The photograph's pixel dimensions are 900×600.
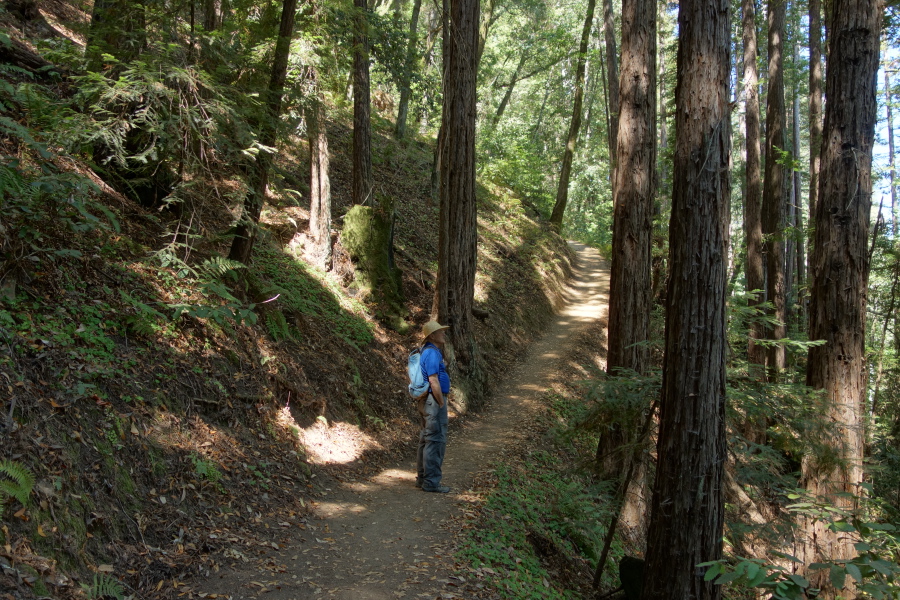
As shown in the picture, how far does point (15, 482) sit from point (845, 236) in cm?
848

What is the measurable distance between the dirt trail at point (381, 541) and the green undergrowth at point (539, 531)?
1.22 feet

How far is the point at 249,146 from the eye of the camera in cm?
709

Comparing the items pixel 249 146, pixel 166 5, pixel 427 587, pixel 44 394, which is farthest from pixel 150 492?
pixel 166 5

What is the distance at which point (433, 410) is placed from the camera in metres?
7.18

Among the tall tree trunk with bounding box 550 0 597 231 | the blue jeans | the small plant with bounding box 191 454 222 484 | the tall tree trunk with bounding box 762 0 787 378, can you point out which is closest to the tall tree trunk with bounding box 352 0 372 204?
the blue jeans

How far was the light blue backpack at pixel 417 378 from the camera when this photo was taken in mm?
7137

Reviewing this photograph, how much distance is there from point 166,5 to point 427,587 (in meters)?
7.79

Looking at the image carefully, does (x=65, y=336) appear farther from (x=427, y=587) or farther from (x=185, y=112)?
(x=427, y=587)

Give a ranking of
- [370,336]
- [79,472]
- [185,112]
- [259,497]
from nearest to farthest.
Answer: [79,472], [259,497], [185,112], [370,336]

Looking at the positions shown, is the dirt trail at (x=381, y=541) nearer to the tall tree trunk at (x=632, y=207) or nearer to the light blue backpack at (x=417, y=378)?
the light blue backpack at (x=417, y=378)

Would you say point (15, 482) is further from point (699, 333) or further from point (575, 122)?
point (575, 122)

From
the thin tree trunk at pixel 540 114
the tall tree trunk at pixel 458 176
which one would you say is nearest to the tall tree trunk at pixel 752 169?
the tall tree trunk at pixel 458 176

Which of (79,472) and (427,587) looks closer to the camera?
(79,472)

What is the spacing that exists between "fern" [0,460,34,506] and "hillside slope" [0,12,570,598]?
0.05ft
